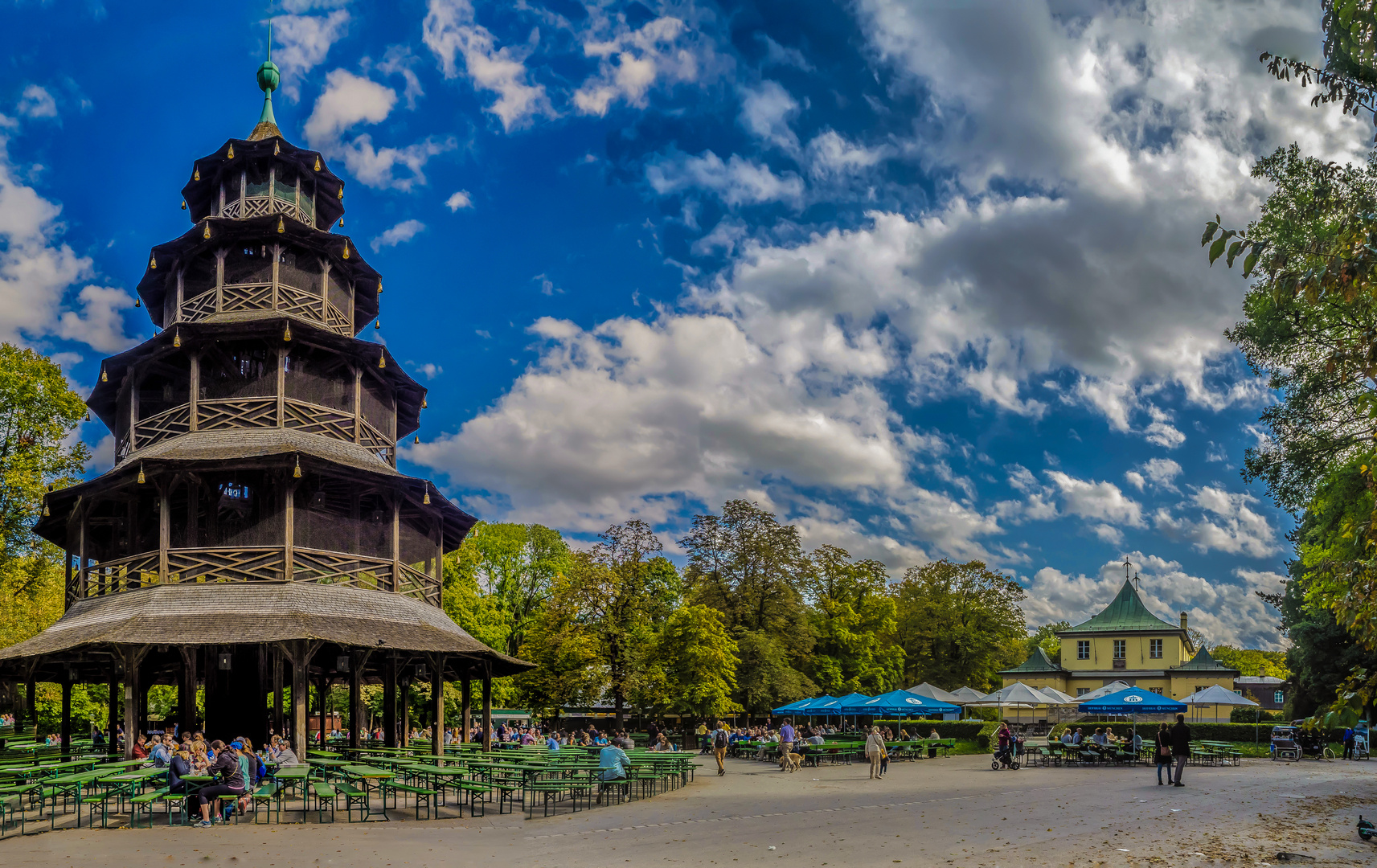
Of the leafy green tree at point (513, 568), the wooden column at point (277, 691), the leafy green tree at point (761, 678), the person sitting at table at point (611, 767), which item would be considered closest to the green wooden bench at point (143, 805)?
the wooden column at point (277, 691)

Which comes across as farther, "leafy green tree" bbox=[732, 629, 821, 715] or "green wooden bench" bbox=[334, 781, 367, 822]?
"leafy green tree" bbox=[732, 629, 821, 715]

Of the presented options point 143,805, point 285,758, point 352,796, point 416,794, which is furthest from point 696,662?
point 143,805

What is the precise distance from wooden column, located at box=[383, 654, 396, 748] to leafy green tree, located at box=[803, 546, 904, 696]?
31198 mm

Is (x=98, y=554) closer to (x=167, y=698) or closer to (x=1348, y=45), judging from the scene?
(x=167, y=698)

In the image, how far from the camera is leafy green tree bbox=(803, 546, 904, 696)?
2239 inches

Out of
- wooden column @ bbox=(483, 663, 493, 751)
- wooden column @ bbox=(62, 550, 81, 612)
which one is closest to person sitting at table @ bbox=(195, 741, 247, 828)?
wooden column @ bbox=(483, 663, 493, 751)

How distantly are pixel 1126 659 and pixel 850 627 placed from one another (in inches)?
1198

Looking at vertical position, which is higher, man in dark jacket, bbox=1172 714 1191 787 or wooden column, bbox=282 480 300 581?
wooden column, bbox=282 480 300 581

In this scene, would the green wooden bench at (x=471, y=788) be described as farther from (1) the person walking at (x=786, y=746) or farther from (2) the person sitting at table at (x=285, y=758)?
(1) the person walking at (x=786, y=746)

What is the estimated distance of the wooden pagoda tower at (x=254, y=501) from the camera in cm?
2364

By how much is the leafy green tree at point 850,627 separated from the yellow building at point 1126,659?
48.1ft

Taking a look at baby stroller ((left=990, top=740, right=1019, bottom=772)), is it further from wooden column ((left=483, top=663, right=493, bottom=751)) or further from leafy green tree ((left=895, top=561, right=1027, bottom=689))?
leafy green tree ((left=895, top=561, right=1027, bottom=689))

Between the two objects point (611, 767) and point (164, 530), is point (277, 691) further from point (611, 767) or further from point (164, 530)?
point (611, 767)

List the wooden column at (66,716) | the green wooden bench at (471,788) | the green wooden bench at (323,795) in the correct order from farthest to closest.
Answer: the wooden column at (66,716), the green wooden bench at (471,788), the green wooden bench at (323,795)
